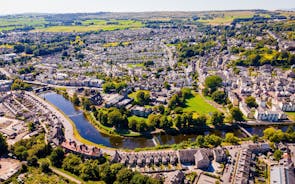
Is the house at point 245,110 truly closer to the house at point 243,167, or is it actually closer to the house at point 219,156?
the house at point 243,167

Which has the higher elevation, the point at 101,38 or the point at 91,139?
the point at 101,38

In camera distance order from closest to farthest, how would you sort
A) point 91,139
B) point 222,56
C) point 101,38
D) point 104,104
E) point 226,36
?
point 91,139, point 104,104, point 222,56, point 226,36, point 101,38

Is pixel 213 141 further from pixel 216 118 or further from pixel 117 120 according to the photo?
pixel 117 120

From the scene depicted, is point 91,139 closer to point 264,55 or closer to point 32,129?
point 32,129

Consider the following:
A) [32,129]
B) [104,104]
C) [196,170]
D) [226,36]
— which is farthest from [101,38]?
[196,170]

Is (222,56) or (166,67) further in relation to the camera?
(222,56)

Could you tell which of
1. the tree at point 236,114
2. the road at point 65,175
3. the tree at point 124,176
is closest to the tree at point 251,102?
the tree at point 236,114

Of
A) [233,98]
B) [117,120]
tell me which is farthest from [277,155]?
[117,120]
